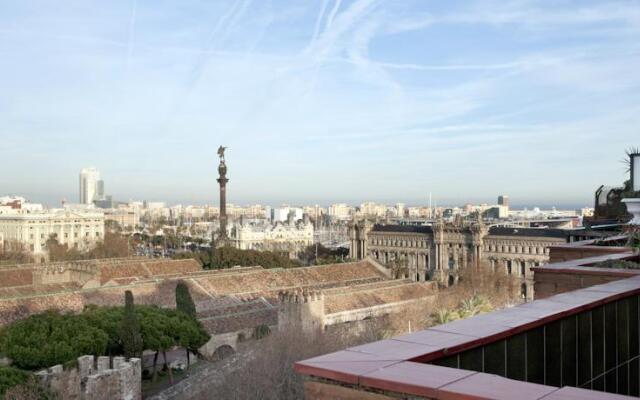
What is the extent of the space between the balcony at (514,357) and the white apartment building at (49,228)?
8915cm

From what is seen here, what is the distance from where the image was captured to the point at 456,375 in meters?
2.79

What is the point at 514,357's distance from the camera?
11.8 ft

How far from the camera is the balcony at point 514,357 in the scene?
2658mm

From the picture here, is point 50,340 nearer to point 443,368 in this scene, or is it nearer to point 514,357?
point 514,357

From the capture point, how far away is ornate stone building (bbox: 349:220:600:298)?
57.1 m

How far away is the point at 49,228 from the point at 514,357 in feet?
314

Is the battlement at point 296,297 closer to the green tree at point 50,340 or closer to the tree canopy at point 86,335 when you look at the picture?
the tree canopy at point 86,335

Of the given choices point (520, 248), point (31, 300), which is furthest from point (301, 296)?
point (520, 248)

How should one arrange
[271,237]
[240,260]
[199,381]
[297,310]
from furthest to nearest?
1. [271,237]
2. [240,260]
3. [297,310]
4. [199,381]

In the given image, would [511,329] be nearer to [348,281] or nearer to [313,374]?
[313,374]

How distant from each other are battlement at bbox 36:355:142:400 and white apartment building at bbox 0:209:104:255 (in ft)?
238

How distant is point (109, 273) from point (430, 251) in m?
35.7

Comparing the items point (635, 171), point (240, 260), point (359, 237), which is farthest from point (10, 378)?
point (359, 237)

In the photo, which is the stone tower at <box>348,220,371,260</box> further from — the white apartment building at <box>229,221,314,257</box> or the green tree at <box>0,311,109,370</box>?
the green tree at <box>0,311,109,370</box>
